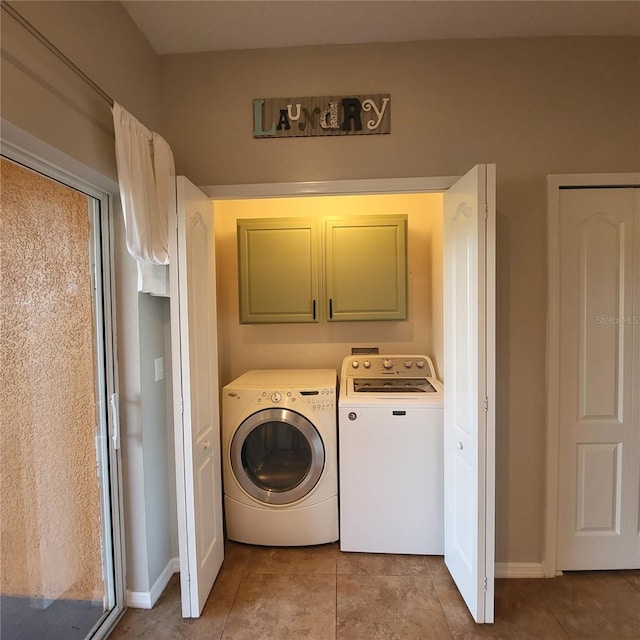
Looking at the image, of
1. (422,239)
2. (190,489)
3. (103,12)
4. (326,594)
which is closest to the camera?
Answer: (103,12)

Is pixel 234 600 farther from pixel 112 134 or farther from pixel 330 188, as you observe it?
pixel 112 134

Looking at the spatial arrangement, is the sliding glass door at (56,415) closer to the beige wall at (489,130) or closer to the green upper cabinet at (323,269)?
the beige wall at (489,130)

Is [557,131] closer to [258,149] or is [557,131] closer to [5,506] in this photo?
[258,149]

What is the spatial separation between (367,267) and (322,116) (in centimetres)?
102

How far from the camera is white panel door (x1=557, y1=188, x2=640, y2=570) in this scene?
1715 mm

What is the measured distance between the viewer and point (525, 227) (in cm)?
171

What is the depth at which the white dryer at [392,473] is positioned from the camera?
1.88m

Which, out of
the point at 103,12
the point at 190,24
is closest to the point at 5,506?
the point at 103,12

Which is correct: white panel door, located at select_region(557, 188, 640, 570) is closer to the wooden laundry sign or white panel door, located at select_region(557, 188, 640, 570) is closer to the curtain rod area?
the wooden laundry sign

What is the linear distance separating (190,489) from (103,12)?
80.7 inches

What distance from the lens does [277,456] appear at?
2.08 m

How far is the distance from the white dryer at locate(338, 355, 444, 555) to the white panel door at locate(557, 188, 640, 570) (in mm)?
650

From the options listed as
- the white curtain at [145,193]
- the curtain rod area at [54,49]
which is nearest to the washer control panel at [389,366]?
the white curtain at [145,193]

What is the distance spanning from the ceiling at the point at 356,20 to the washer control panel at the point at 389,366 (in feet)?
6.22
